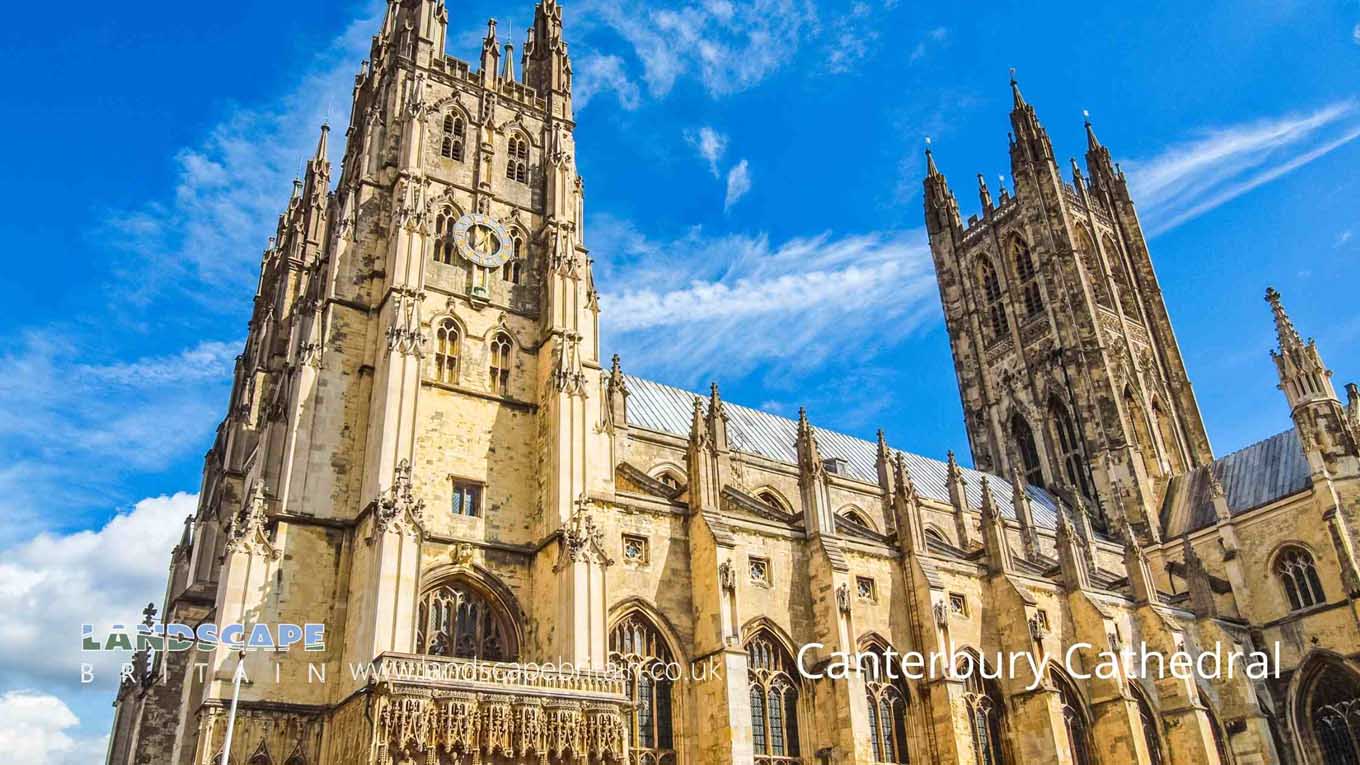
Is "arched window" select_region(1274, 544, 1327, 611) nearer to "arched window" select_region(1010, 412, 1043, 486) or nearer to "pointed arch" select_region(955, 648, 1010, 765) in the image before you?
"arched window" select_region(1010, 412, 1043, 486)

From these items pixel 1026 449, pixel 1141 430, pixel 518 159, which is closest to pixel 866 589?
pixel 518 159

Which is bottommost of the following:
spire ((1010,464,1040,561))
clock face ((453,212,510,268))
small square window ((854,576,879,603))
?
small square window ((854,576,879,603))

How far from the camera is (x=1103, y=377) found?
55500 millimetres

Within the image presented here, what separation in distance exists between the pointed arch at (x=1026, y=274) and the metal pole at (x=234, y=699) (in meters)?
50.2

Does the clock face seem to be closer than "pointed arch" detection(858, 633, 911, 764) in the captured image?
No

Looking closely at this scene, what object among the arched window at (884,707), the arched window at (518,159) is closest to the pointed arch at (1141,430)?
the arched window at (884,707)

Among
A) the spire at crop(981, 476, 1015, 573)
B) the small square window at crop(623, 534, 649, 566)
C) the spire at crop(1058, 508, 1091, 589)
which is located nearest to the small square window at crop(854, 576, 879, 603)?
the spire at crop(981, 476, 1015, 573)

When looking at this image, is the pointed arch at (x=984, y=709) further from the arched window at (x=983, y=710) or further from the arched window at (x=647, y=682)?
the arched window at (x=647, y=682)

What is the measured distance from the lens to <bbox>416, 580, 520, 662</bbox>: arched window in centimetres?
2461

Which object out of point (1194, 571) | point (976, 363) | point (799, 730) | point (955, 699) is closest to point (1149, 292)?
point (976, 363)

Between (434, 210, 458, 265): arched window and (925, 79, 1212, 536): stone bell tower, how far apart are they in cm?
3659

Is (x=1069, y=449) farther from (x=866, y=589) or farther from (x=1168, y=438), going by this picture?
(x=866, y=589)

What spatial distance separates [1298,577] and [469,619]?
36669mm

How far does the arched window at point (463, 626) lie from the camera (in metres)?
24.6
